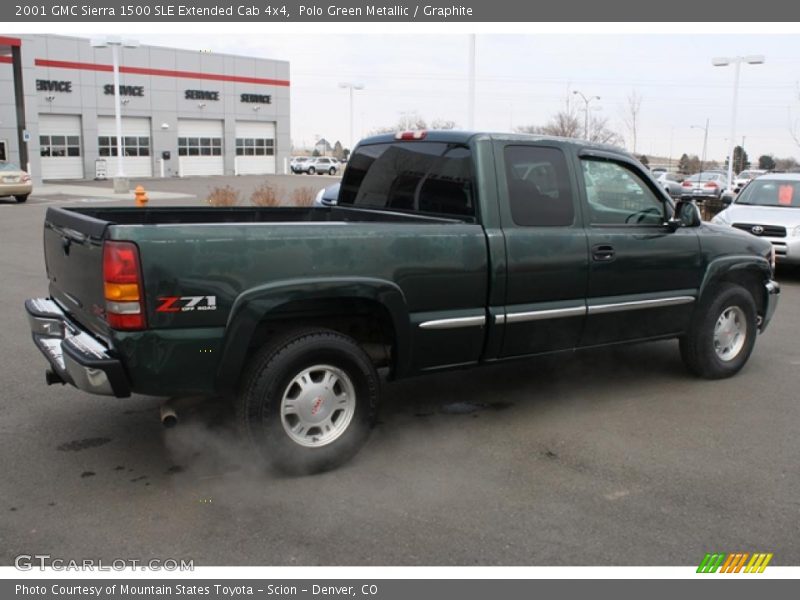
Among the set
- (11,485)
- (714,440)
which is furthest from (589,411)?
(11,485)

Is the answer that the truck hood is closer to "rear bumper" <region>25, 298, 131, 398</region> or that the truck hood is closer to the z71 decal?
the z71 decal

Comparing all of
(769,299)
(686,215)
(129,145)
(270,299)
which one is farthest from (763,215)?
(129,145)

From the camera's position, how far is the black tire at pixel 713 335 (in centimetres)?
605

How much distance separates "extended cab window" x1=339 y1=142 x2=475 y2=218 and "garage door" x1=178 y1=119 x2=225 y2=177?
48.9m

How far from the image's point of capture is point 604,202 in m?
5.44

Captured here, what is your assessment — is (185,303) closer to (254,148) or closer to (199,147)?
(199,147)

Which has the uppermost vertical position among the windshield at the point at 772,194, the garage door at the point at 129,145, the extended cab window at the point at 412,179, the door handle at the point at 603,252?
the garage door at the point at 129,145

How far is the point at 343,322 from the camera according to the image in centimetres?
465

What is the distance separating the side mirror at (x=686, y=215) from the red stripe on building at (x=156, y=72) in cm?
4716

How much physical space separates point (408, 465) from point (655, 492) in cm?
141

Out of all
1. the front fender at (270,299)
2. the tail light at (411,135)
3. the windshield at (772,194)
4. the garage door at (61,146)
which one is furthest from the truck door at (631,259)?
the garage door at (61,146)

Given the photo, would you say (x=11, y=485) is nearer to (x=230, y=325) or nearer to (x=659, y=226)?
(x=230, y=325)

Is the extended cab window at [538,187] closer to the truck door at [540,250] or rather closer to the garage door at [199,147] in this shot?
the truck door at [540,250]

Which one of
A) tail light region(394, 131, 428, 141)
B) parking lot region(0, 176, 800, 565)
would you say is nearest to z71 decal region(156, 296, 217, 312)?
parking lot region(0, 176, 800, 565)
